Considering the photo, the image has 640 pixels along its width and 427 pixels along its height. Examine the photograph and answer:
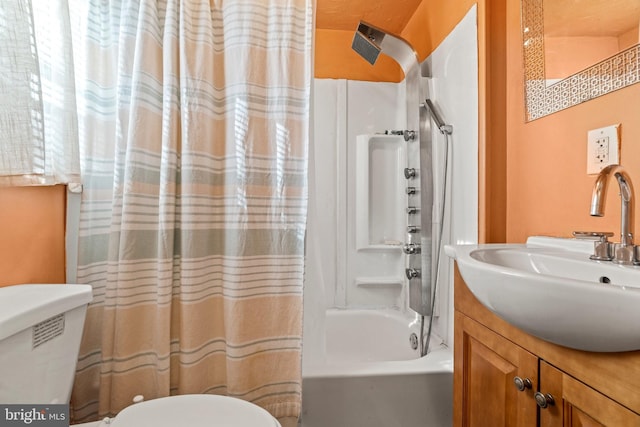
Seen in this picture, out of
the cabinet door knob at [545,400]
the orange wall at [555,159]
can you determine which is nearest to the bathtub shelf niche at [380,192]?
the orange wall at [555,159]

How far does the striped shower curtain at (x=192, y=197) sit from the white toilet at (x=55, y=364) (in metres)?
0.26

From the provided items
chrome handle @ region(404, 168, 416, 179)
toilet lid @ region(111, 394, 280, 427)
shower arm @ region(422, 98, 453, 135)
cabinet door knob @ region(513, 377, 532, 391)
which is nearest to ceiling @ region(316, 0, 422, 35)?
shower arm @ region(422, 98, 453, 135)

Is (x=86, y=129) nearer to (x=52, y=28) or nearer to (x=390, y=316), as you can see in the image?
(x=52, y=28)

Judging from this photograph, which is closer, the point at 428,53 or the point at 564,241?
the point at 564,241

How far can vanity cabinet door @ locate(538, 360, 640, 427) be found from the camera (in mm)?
565

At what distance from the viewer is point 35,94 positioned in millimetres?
938

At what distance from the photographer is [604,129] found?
979 millimetres

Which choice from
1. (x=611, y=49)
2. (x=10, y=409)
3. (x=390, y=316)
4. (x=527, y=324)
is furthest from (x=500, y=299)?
(x=390, y=316)

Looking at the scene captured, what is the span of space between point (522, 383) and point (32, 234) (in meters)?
1.41

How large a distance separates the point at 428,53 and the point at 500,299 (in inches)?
65.7

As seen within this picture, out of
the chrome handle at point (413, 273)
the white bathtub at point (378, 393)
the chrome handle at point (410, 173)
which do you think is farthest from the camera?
the chrome handle at point (410, 173)

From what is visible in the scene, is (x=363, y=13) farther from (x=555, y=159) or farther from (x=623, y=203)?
(x=623, y=203)

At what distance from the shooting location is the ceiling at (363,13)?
2.06 metres

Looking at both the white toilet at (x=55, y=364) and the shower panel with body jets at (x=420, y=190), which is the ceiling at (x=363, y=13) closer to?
the shower panel with body jets at (x=420, y=190)
